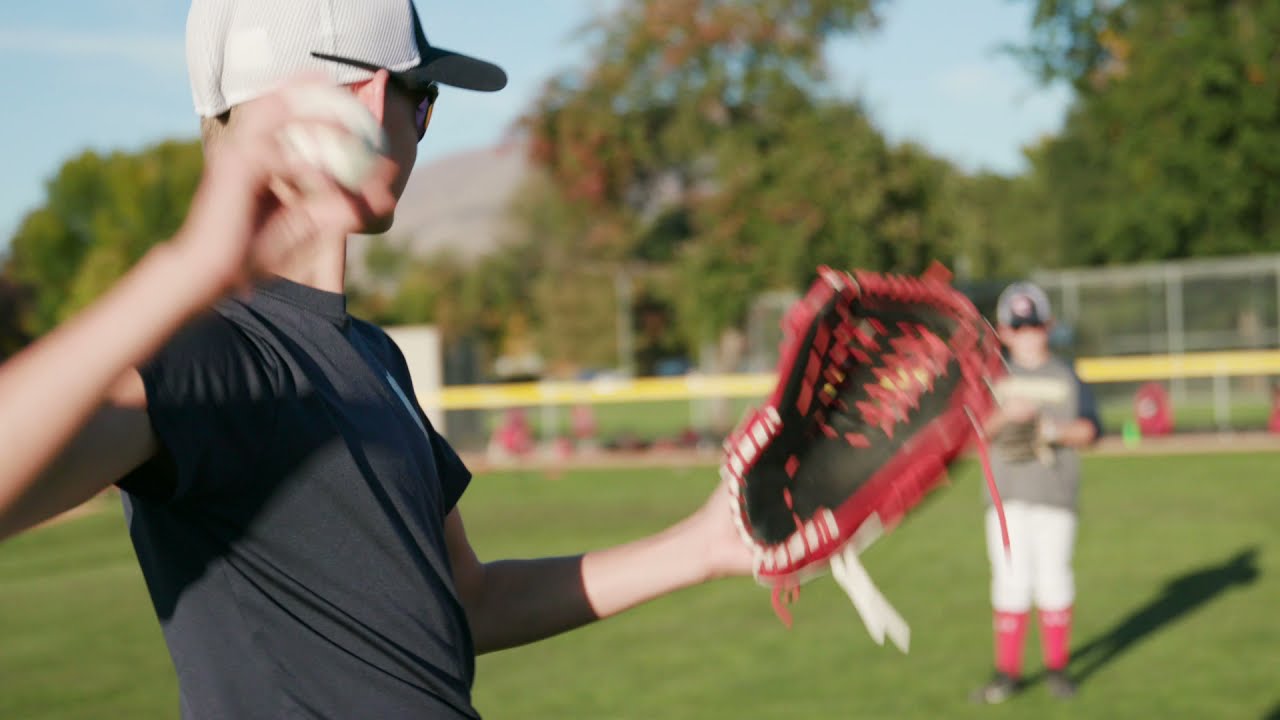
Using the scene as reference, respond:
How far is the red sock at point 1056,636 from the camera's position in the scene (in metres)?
7.97

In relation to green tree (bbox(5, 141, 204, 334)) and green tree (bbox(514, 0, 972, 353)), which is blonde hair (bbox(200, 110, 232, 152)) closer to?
green tree (bbox(514, 0, 972, 353))

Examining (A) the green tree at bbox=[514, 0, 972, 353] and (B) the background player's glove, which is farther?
(A) the green tree at bbox=[514, 0, 972, 353]

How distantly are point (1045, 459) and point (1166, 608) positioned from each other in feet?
9.28

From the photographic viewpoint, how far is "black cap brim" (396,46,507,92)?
6.07ft

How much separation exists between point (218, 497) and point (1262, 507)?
15.5 meters

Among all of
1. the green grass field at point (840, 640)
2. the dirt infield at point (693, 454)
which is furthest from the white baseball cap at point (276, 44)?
the dirt infield at point (693, 454)

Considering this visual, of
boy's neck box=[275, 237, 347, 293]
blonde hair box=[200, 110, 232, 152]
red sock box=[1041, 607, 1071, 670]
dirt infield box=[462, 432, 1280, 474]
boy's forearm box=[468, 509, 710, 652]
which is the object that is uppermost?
blonde hair box=[200, 110, 232, 152]

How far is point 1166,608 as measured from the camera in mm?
10031

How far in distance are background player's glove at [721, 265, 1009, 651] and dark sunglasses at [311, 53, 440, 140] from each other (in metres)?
0.68

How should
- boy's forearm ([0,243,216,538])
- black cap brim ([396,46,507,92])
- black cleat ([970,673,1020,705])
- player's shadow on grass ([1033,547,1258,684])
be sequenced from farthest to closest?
player's shadow on grass ([1033,547,1258,684]) < black cleat ([970,673,1020,705]) < black cap brim ([396,46,507,92]) < boy's forearm ([0,243,216,538])

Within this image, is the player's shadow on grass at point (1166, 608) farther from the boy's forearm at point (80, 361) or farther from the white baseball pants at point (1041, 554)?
the boy's forearm at point (80, 361)

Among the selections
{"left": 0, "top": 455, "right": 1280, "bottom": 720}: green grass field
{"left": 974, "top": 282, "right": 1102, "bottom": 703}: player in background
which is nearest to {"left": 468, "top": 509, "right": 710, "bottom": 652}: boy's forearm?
{"left": 0, "top": 455, "right": 1280, "bottom": 720}: green grass field

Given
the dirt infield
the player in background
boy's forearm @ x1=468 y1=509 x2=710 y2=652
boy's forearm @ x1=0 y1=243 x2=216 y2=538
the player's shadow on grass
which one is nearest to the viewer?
boy's forearm @ x1=0 y1=243 x2=216 y2=538

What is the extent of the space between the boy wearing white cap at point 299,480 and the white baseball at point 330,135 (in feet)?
0.72
